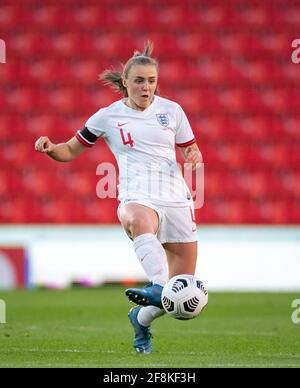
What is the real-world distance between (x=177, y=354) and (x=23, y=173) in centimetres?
930

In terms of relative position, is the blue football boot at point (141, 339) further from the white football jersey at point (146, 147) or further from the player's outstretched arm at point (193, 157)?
the player's outstretched arm at point (193, 157)

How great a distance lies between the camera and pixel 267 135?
632 inches

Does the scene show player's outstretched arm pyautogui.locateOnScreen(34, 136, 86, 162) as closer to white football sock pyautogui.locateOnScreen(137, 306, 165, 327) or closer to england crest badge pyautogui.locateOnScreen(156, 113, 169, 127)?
england crest badge pyautogui.locateOnScreen(156, 113, 169, 127)

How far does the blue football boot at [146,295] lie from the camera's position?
5.88 meters

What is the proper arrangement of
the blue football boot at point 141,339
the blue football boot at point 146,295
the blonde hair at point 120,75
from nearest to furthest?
the blue football boot at point 146,295
the blue football boot at point 141,339
the blonde hair at point 120,75

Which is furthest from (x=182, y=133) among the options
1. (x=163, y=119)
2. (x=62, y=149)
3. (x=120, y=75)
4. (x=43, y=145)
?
(x=43, y=145)

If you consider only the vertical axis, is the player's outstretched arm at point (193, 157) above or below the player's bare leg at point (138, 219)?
above

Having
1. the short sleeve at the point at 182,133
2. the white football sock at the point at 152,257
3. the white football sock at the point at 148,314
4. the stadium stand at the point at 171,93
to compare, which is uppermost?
the stadium stand at the point at 171,93

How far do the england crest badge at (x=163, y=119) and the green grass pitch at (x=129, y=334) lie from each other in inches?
58.6

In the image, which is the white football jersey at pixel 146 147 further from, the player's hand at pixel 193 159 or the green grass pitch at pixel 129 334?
the green grass pitch at pixel 129 334

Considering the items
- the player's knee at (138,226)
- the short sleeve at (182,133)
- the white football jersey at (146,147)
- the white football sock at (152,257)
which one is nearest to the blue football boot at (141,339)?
the white football sock at (152,257)

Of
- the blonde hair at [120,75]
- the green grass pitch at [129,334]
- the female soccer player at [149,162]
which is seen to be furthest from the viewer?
the blonde hair at [120,75]

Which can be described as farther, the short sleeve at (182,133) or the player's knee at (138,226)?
the short sleeve at (182,133)

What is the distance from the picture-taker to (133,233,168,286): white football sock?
6.18 meters
